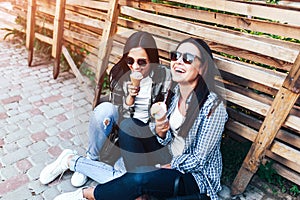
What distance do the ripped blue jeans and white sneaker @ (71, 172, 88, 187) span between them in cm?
27

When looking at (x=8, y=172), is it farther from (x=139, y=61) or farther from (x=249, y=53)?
(x=249, y=53)

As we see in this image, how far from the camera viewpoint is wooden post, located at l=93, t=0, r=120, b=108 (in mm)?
3334

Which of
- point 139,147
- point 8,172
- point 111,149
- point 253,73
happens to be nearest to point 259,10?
point 253,73

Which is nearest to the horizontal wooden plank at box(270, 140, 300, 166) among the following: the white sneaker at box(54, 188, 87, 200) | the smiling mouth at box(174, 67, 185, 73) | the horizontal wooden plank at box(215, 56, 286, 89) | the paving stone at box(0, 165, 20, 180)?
the horizontal wooden plank at box(215, 56, 286, 89)

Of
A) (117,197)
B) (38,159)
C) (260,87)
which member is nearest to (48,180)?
(38,159)

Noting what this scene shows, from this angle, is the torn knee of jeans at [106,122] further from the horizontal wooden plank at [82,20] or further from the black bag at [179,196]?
the horizontal wooden plank at [82,20]

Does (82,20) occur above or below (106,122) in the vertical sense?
above

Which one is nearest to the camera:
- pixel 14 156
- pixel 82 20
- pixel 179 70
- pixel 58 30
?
pixel 179 70

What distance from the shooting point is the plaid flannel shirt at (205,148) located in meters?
2.18

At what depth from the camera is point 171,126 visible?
94.7 inches

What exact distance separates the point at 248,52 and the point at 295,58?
459mm

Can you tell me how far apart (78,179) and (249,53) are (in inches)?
73.9

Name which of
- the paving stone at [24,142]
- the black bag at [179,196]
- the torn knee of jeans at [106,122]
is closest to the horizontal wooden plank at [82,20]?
the torn knee of jeans at [106,122]

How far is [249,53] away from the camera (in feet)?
8.24
